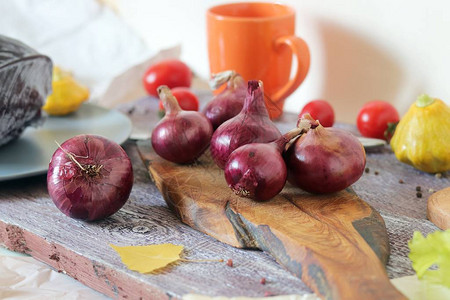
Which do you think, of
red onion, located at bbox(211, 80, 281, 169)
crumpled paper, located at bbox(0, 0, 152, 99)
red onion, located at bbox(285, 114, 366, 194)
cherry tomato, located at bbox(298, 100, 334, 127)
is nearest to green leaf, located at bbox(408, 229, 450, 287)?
red onion, located at bbox(285, 114, 366, 194)

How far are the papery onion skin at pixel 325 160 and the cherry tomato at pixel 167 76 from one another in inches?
27.7

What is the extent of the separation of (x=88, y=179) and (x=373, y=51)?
2.77 feet

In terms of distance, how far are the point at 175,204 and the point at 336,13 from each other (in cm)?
79

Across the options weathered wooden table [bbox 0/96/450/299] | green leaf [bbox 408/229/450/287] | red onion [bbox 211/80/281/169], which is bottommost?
weathered wooden table [bbox 0/96/450/299]

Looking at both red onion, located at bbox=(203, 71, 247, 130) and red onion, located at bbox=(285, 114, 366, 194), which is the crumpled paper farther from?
red onion, located at bbox=(285, 114, 366, 194)

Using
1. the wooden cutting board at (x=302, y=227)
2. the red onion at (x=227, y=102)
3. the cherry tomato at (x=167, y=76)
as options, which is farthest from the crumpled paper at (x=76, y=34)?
the wooden cutting board at (x=302, y=227)

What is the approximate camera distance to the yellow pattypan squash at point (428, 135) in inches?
39.6

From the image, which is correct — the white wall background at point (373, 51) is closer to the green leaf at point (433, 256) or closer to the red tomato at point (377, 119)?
the red tomato at point (377, 119)

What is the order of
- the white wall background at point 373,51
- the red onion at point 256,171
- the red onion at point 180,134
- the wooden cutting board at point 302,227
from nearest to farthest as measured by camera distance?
1. the wooden cutting board at point 302,227
2. the red onion at point 256,171
3. the red onion at point 180,134
4. the white wall background at point 373,51

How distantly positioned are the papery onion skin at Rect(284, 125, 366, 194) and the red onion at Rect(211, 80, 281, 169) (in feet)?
0.19

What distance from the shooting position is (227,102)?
3.33 ft

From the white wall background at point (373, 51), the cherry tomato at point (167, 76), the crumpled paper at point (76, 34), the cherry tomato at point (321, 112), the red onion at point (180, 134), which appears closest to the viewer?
the red onion at point (180, 134)

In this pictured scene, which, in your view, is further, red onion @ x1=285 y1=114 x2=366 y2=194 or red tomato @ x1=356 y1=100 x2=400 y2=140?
red tomato @ x1=356 y1=100 x2=400 y2=140

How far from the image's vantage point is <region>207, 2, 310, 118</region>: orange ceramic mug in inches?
50.8
